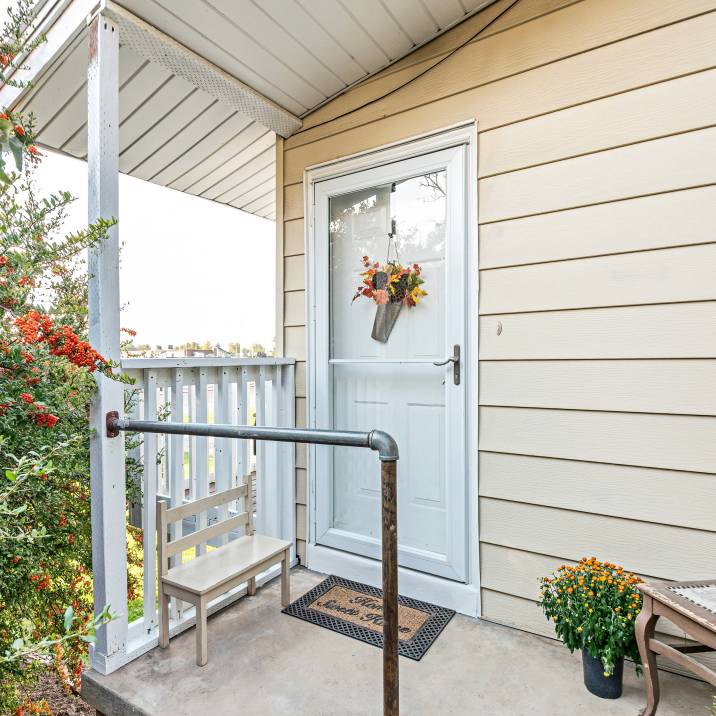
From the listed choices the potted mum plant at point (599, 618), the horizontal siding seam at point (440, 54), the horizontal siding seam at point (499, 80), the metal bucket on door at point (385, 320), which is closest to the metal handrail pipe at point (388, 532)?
the potted mum plant at point (599, 618)

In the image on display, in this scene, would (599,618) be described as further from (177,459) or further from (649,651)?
(177,459)

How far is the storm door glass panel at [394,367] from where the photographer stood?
222 cm

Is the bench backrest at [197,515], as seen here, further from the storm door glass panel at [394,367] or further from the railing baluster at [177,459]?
the storm door glass panel at [394,367]

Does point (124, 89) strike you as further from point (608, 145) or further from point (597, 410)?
point (597, 410)

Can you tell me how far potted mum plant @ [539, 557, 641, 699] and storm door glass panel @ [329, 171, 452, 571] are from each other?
664mm

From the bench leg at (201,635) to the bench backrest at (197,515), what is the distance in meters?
0.23

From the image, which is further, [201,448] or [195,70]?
[201,448]

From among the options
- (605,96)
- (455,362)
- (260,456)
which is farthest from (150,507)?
(605,96)

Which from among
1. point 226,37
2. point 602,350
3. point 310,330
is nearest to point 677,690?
point 602,350

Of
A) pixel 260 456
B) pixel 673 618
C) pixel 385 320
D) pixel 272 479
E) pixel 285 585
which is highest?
pixel 385 320

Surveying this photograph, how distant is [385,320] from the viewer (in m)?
2.36

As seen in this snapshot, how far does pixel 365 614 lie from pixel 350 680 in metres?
0.42

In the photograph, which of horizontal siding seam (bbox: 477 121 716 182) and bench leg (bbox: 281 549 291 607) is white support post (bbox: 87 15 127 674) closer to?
bench leg (bbox: 281 549 291 607)

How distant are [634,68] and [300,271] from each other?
1.69 metres
